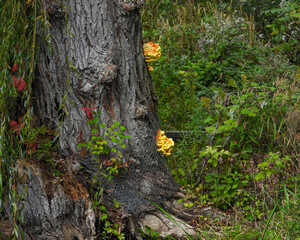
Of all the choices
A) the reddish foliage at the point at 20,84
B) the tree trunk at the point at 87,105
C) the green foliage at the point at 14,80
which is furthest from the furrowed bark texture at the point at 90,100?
the reddish foliage at the point at 20,84

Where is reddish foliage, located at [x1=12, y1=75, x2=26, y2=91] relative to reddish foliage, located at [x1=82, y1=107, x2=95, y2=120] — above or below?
above

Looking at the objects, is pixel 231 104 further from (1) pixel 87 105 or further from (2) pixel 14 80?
(2) pixel 14 80

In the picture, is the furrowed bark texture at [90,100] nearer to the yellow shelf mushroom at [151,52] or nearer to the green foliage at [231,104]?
the yellow shelf mushroom at [151,52]

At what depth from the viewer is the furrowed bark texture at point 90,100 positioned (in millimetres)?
2799

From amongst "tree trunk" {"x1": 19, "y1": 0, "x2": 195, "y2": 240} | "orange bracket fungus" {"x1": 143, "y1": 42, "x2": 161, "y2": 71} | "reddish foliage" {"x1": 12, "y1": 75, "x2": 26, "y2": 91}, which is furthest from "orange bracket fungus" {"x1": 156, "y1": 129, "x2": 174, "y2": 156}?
"reddish foliage" {"x1": 12, "y1": 75, "x2": 26, "y2": 91}

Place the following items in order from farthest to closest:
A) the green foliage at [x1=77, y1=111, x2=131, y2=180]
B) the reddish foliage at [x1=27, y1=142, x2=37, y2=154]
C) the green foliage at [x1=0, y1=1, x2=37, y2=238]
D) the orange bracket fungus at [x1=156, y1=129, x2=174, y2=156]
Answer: the orange bracket fungus at [x1=156, y1=129, x2=174, y2=156]
the green foliage at [x1=77, y1=111, x2=131, y2=180]
the reddish foliage at [x1=27, y1=142, x2=37, y2=154]
the green foliage at [x1=0, y1=1, x2=37, y2=238]

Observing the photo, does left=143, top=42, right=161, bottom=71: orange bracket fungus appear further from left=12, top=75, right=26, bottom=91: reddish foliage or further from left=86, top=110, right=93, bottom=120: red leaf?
left=12, top=75, right=26, bottom=91: reddish foliage

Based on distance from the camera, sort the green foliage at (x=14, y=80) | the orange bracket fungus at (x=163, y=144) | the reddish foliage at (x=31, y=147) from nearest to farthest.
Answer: the green foliage at (x=14, y=80), the reddish foliage at (x=31, y=147), the orange bracket fungus at (x=163, y=144)

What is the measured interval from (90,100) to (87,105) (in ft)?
0.15

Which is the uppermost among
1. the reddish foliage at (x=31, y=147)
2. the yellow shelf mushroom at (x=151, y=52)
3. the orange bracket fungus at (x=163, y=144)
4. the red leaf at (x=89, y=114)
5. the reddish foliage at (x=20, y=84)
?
the yellow shelf mushroom at (x=151, y=52)

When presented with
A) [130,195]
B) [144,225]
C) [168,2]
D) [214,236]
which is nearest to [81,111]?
[130,195]

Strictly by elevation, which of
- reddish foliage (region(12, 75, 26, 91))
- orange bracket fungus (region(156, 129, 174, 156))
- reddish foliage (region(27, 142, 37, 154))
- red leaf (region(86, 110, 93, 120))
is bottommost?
orange bracket fungus (region(156, 129, 174, 156))

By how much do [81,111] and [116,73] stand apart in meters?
0.39

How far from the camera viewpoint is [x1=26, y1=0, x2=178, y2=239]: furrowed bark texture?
9.18 feet
